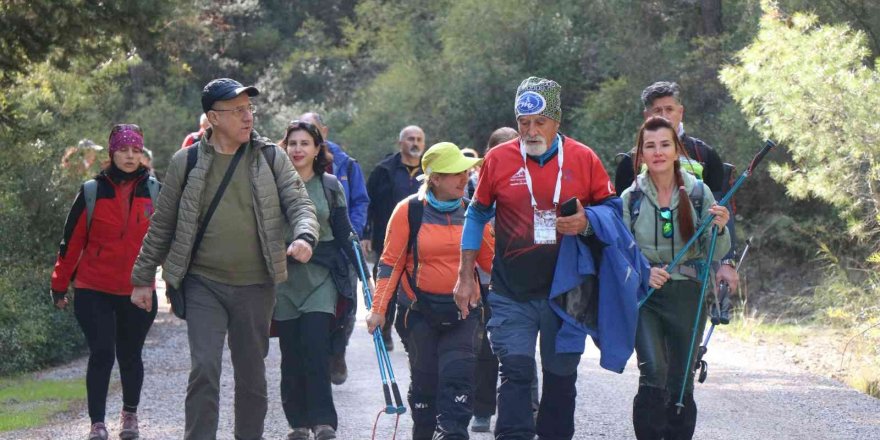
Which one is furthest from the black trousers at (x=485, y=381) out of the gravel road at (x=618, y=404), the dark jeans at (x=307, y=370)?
the dark jeans at (x=307, y=370)

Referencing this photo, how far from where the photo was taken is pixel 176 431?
8953 millimetres

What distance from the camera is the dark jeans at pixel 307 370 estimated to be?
792cm

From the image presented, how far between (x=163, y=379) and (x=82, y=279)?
12.8 ft

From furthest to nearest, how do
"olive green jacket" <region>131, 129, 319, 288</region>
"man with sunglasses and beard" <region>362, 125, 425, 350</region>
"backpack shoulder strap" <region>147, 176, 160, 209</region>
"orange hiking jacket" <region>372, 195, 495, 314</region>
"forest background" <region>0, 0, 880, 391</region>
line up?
"forest background" <region>0, 0, 880, 391</region> < "man with sunglasses and beard" <region>362, 125, 425, 350</region> < "backpack shoulder strap" <region>147, 176, 160, 209</region> < "orange hiking jacket" <region>372, 195, 495, 314</region> < "olive green jacket" <region>131, 129, 319, 288</region>

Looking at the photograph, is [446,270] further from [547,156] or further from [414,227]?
[547,156]

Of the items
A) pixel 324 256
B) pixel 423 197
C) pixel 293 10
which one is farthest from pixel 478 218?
pixel 293 10

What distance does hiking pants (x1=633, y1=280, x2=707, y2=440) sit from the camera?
6.82 meters

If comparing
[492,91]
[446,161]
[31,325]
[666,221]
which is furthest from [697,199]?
[492,91]

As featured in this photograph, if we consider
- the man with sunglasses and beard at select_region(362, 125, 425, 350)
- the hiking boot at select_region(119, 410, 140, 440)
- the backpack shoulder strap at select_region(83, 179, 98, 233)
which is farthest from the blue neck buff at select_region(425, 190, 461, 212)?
the man with sunglasses and beard at select_region(362, 125, 425, 350)

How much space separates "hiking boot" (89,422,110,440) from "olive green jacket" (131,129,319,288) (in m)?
1.89

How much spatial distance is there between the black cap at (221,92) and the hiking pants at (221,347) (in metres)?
0.91

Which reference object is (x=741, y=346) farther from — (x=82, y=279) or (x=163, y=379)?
(x=82, y=279)

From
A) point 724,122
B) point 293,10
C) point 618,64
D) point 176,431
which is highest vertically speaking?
point 293,10

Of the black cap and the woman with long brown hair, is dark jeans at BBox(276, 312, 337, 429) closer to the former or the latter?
the black cap
